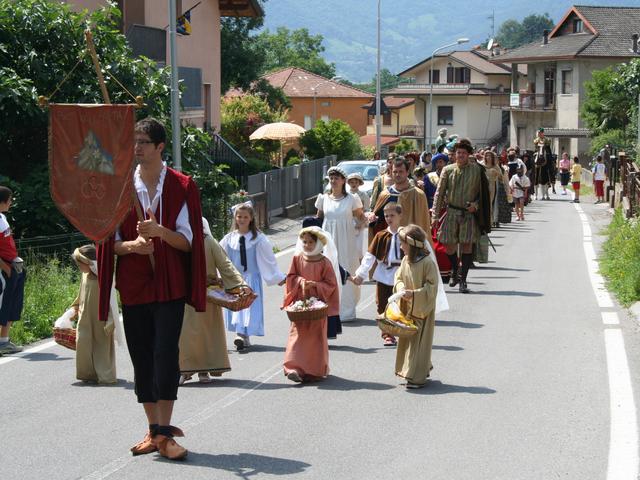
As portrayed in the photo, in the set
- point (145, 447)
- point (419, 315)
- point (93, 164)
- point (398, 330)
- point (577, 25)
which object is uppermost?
point (577, 25)

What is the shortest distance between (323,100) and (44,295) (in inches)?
3415

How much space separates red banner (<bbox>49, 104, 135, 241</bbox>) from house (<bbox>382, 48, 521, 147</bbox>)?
91.0 metres

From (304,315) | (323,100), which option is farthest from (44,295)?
(323,100)

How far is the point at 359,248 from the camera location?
1459 centimetres

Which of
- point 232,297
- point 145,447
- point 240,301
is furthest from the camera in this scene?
point 232,297

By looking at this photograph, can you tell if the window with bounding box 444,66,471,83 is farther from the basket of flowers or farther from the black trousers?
the black trousers

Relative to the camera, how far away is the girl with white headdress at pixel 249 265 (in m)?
11.8

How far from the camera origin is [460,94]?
98375 mm

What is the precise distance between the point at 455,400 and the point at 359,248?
5369 millimetres

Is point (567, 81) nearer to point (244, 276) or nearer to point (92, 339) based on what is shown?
point (244, 276)

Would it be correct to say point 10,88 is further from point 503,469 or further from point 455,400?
point 503,469

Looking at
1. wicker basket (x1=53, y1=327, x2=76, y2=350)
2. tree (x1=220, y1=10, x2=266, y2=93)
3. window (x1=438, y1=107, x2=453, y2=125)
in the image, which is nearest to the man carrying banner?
wicker basket (x1=53, y1=327, x2=76, y2=350)

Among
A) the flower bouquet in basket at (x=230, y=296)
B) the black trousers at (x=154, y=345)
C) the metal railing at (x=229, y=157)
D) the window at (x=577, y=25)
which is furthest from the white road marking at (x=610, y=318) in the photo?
the window at (x=577, y=25)

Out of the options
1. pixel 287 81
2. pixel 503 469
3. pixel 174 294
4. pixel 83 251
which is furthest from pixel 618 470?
pixel 287 81
